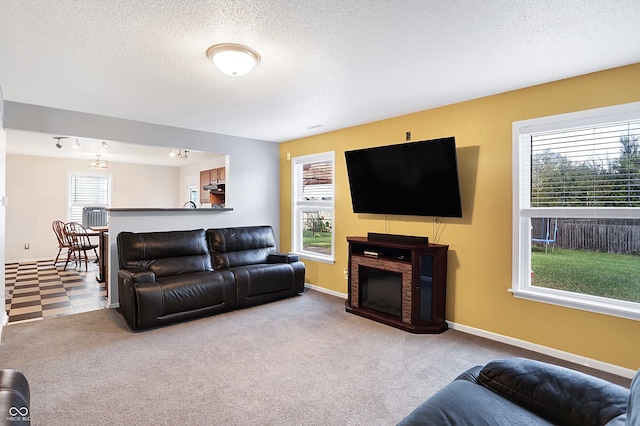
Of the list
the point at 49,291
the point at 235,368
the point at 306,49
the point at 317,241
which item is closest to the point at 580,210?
the point at 306,49

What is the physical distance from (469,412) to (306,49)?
2.27 meters

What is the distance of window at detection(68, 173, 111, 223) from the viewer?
7574 mm

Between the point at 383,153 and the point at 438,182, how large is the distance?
722mm

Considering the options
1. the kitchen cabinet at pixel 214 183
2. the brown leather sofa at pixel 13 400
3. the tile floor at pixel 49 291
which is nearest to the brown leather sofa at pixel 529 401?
the brown leather sofa at pixel 13 400

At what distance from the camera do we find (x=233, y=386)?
7.70 ft

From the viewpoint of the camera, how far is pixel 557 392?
1.34 metres

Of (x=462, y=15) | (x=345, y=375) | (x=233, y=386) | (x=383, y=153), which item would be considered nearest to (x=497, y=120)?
(x=383, y=153)

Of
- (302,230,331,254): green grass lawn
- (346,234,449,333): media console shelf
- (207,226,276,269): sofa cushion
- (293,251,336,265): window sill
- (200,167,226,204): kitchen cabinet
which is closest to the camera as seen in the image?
(346,234,449,333): media console shelf

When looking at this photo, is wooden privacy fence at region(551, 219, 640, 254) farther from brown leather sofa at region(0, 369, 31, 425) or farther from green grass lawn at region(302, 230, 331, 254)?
brown leather sofa at region(0, 369, 31, 425)

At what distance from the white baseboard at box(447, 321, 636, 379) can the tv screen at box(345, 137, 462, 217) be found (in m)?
1.18

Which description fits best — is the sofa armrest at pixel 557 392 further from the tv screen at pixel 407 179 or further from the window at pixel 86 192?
the window at pixel 86 192

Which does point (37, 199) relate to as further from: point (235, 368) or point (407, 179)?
point (407, 179)

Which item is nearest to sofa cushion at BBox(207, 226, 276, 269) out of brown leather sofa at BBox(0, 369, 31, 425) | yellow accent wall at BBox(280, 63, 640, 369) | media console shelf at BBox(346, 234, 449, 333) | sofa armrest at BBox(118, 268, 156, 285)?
sofa armrest at BBox(118, 268, 156, 285)

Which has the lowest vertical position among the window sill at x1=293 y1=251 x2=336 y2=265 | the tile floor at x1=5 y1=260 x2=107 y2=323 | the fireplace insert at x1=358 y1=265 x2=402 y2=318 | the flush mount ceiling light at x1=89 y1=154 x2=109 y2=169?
the tile floor at x1=5 y1=260 x2=107 y2=323
